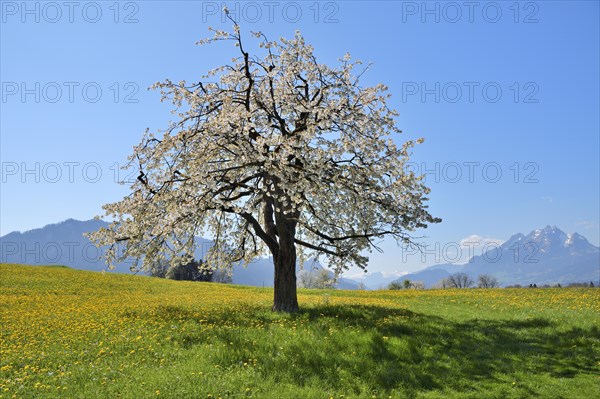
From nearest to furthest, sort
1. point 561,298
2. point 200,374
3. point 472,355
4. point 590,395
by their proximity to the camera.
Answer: point 200,374
point 590,395
point 472,355
point 561,298

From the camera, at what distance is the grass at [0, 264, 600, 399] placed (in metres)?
13.5

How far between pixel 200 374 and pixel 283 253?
1088cm

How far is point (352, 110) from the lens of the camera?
22906mm

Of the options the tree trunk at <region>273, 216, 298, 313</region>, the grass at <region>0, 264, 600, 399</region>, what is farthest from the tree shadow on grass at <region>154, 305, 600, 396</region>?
the tree trunk at <region>273, 216, 298, 313</region>

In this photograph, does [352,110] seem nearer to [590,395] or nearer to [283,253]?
[283,253]

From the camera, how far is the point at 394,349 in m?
17.2

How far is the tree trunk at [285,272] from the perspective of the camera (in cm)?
2381

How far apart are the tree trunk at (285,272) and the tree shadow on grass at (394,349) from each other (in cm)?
103

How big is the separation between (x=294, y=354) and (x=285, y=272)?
8.11 metres

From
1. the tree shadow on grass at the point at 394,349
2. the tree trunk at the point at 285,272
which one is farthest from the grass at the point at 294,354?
the tree trunk at the point at 285,272

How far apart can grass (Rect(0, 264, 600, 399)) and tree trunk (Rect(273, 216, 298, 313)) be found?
109 cm

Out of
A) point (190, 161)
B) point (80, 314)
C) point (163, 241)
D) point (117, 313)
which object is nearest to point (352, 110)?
point (190, 161)

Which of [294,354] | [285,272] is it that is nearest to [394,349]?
[294,354]

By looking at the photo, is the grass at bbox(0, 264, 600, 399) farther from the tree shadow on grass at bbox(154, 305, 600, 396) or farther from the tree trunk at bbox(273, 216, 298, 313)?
the tree trunk at bbox(273, 216, 298, 313)
